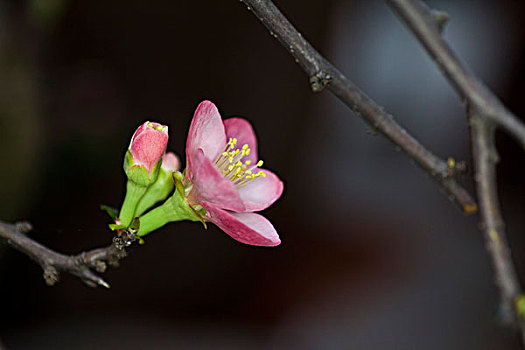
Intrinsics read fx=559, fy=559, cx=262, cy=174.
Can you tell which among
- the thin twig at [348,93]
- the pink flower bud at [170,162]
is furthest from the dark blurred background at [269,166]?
the thin twig at [348,93]

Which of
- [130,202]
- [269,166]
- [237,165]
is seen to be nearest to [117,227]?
[130,202]

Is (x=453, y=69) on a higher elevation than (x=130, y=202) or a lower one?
higher

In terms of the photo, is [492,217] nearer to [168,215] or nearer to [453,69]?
[453,69]

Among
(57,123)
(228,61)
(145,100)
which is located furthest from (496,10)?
(57,123)

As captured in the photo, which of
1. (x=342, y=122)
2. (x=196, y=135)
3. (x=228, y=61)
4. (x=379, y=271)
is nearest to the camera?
(x=196, y=135)

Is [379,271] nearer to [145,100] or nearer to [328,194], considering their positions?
[328,194]

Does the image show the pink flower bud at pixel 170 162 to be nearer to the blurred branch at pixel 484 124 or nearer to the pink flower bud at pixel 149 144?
the pink flower bud at pixel 149 144
